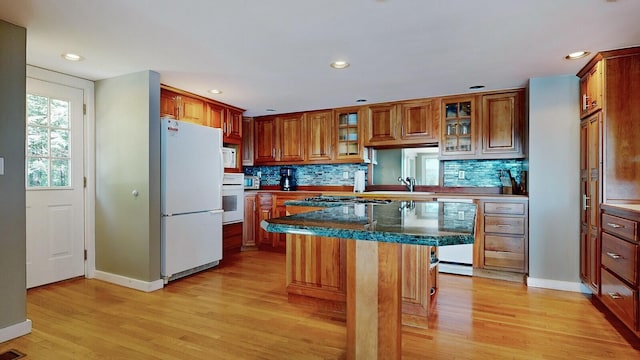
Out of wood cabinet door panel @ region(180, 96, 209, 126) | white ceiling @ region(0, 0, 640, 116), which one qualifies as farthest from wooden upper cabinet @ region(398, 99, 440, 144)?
wood cabinet door panel @ region(180, 96, 209, 126)

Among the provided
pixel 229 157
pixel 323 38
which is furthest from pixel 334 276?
pixel 229 157

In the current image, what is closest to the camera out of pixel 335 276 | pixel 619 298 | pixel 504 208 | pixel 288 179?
pixel 619 298

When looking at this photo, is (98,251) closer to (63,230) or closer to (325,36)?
(63,230)

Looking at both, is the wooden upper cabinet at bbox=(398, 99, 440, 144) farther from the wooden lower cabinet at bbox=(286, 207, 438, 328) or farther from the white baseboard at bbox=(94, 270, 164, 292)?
the white baseboard at bbox=(94, 270, 164, 292)

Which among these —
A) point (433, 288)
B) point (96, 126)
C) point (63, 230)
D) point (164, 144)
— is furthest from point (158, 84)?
point (433, 288)

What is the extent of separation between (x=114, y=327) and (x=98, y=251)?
146cm

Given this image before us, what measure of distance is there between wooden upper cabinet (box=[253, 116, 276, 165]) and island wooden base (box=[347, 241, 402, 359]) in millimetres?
3869

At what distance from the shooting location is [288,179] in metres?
5.04

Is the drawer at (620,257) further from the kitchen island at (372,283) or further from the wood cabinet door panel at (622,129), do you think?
the kitchen island at (372,283)

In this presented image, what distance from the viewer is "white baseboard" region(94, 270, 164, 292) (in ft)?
10.0

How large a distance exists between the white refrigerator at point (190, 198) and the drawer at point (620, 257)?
3531 mm

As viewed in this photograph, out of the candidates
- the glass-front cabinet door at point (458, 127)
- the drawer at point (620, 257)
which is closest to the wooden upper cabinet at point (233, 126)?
the glass-front cabinet door at point (458, 127)

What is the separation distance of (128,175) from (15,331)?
1454 mm

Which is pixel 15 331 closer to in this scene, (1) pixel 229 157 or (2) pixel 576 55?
(1) pixel 229 157
